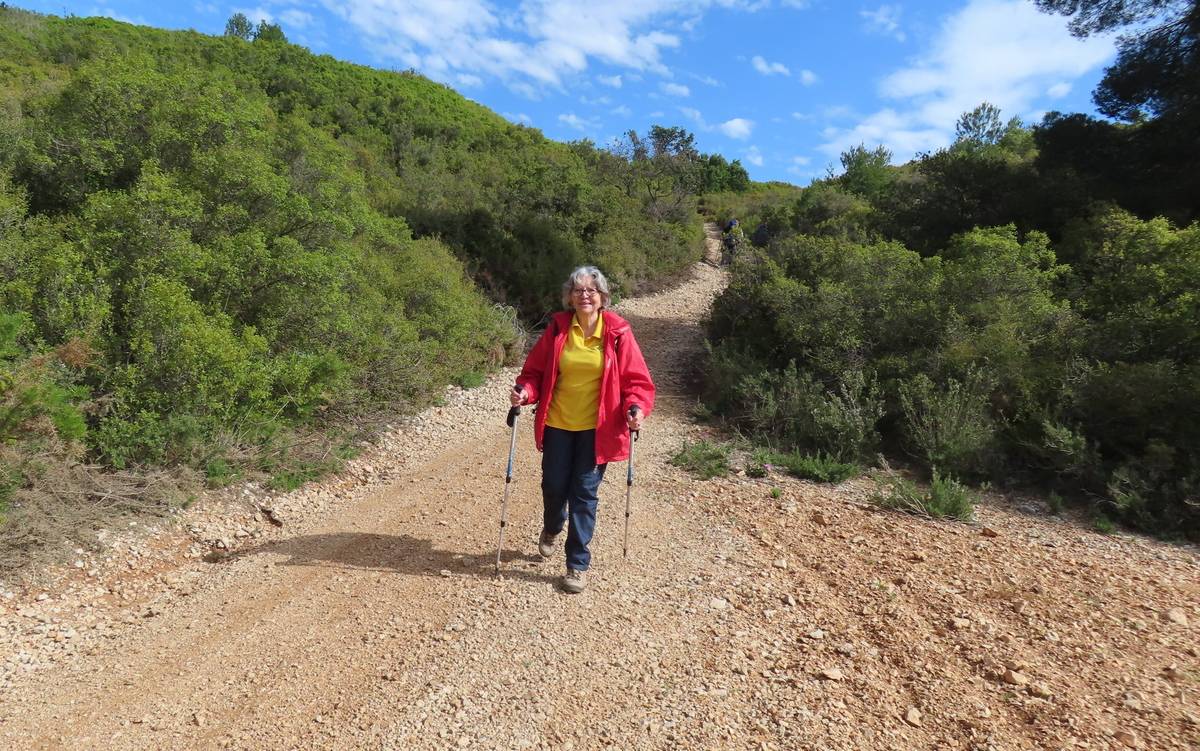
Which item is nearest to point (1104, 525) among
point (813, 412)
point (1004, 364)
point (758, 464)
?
point (1004, 364)

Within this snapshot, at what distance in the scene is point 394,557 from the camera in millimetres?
4758

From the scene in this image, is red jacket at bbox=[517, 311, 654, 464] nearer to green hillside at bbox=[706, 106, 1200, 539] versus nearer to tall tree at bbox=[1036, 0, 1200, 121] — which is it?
green hillside at bbox=[706, 106, 1200, 539]

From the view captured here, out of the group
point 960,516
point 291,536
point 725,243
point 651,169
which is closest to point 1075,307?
point 960,516

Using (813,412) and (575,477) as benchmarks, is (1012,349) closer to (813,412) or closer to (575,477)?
(813,412)

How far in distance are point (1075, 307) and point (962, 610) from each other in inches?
249

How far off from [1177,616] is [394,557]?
16.8 feet

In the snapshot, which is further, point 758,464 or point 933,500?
point 758,464

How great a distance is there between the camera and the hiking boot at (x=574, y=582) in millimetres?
4082

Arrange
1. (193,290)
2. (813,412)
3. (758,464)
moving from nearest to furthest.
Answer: (193,290) < (758,464) < (813,412)

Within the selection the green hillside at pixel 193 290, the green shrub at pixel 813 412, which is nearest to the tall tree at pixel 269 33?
the green hillside at pixel 193 290

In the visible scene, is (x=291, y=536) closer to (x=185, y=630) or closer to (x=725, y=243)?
(x=185, y=630)

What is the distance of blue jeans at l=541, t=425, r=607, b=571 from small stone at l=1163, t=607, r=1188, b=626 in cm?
353

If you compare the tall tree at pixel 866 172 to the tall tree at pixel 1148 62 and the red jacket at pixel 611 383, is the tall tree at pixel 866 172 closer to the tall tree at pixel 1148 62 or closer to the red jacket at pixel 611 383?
the tall tree at pixel 1148 62

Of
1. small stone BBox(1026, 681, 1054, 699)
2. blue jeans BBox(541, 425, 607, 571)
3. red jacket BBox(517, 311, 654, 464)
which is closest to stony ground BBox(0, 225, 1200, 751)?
small stone BBox(1026, 681, 1054, 699)
